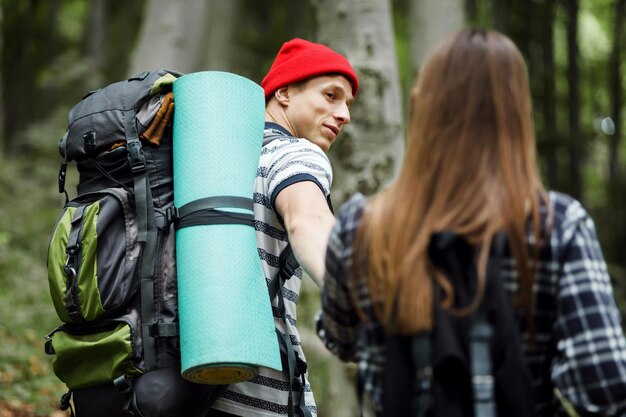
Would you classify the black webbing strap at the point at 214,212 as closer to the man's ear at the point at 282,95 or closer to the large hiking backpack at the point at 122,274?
the large hiking backpack at the point at 122,274

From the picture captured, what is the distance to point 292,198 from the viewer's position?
9.21ft

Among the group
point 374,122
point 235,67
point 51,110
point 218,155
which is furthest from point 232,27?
point 218,155

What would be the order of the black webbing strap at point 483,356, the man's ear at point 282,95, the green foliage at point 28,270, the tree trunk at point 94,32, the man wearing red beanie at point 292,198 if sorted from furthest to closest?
1. the tree trunk at point 94,32
2. the green foliage at point 28,270
3. the man's ear at point 282,95
4. the man wearing red beanie at point 292,198
5. the black webbing strap at point 483,356

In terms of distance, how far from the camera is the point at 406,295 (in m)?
2.06

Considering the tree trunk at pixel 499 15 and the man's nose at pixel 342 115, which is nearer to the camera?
the man's nose at pixel 342 115

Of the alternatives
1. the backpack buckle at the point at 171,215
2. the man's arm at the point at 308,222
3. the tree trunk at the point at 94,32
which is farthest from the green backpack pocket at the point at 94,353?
the tree trunk at the point at 94,32

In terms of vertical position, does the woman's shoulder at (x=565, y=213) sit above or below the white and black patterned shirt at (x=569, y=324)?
above

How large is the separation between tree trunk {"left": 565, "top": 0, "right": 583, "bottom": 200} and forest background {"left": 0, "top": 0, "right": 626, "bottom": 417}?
3 cm

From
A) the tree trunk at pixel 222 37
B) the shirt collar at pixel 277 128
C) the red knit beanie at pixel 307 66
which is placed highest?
the tree trunk at pixel 222 37

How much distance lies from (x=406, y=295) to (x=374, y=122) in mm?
4311

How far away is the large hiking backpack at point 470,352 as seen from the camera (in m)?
2.01

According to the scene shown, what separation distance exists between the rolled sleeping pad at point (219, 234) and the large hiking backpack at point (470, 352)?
31.1 inches

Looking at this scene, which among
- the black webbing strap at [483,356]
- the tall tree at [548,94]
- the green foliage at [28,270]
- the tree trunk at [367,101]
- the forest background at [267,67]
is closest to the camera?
the black webbing strap at [483,356]

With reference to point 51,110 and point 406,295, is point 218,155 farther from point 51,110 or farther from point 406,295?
point 51,110
